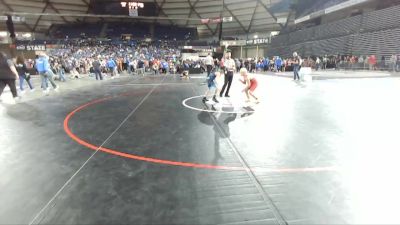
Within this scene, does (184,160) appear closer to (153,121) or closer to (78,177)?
(78,177)

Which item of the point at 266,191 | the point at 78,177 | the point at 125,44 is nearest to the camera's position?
the point at 266,191

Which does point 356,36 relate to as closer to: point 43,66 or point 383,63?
point 383,63

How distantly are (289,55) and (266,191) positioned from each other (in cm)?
3698

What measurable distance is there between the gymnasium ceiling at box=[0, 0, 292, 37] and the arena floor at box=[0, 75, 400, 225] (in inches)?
1429

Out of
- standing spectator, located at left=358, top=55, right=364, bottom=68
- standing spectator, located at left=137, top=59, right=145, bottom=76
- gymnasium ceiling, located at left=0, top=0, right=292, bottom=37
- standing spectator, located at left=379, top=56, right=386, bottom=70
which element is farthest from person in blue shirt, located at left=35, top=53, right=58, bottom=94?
gymnasium ceiling, located at left=0, top=0, right=292, bottom=37

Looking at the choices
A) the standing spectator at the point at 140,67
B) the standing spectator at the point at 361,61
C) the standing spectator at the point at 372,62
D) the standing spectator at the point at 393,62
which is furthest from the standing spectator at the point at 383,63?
the standing spectator at the point at 140,67

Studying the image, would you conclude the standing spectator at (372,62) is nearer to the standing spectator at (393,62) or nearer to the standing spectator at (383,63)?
the standing spectator at (383,63)

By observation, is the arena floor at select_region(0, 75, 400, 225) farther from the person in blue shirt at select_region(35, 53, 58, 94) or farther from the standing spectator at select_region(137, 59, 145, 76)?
the standing spectator at select_region(137, 59, 145, 76)

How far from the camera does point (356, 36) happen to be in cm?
2644

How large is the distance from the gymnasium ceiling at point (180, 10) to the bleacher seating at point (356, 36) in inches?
328

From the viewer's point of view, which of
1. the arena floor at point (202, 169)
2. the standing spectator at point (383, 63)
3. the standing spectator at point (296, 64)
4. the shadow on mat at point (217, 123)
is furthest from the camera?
the standing spectator at point (383, 63)

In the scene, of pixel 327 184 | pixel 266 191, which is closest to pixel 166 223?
pixel 266 191

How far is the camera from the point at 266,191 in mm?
2906

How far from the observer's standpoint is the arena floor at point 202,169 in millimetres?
2508
